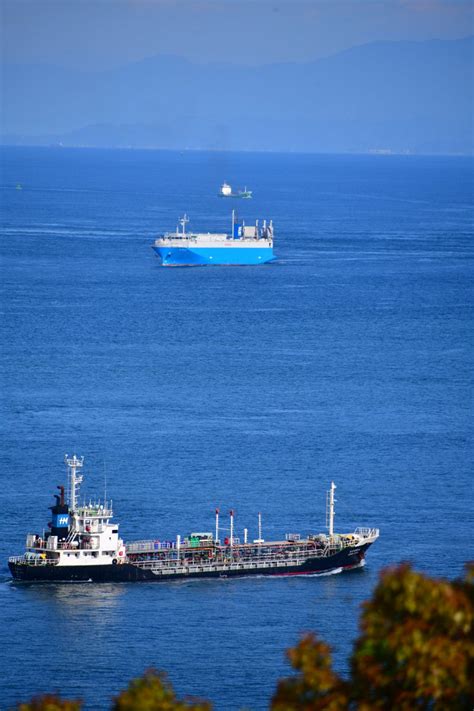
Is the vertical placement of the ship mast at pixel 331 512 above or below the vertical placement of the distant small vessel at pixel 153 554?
above

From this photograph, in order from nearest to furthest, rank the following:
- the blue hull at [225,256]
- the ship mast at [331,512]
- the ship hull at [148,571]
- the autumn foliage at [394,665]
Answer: the autumn foliage at [394,665] → the ship hull at [148,571] → the ship mast at [331,512] → the blue hull at [225,256]

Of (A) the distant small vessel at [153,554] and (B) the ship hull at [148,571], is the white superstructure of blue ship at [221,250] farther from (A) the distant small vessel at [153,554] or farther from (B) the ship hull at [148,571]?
(B) the ship hull at [148,571]

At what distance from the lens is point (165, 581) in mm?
49250

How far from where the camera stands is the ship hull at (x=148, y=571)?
48031mm

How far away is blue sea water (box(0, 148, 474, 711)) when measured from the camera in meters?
43.4

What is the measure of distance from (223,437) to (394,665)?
4754cm

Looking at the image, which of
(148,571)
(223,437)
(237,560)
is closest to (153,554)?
(148,571)

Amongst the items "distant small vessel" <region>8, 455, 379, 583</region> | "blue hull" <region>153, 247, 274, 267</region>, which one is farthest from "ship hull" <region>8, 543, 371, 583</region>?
"blue hull" <region>153, 247, 274, 267</region>

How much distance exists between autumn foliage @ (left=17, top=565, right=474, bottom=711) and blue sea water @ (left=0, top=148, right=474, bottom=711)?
2014 cm

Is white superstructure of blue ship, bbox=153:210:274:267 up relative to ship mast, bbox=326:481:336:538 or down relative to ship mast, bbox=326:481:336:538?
up

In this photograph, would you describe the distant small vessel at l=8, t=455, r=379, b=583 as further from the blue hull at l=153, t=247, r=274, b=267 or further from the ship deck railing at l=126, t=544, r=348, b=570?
the blue hull at l=153, t=247, r=274, b=267

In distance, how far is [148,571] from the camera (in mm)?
48938

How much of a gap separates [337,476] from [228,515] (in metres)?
6.86

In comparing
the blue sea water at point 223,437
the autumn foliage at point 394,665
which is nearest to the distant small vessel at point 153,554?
the blue sea water at point 223,437
